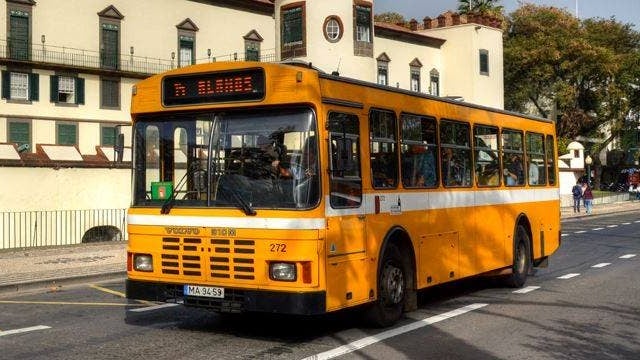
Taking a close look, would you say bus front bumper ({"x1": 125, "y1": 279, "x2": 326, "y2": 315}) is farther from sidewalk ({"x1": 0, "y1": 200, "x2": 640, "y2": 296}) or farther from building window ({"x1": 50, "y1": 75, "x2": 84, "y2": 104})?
building window ({"x1": 50, "y1": 75, "x2": 84, "y2": 104})

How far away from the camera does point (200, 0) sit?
152 feet

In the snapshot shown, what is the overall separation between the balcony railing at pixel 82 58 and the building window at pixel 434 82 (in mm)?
18803

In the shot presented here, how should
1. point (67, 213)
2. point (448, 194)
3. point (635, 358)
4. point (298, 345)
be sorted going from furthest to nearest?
1. point (67, 213)
2. point (448, 194)
3. point (298, 345)
4. point (635, 358)

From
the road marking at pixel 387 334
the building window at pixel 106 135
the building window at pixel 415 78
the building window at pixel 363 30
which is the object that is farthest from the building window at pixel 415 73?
the road marking at pixel 387 334

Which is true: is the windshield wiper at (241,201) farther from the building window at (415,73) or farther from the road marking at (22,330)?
the building window at (415,73)

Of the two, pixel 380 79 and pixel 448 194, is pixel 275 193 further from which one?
pixel 380 79

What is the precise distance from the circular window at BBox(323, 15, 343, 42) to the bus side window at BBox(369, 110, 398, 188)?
3310 centimetres

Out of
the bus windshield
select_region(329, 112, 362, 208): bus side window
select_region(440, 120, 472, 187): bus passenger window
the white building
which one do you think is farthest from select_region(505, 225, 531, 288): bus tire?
the white building

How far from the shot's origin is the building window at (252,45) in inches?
1913

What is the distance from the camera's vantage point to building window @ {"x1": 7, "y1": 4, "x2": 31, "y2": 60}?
39719 millimetres

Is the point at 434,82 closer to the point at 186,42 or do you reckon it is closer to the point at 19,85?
the point at 186,42

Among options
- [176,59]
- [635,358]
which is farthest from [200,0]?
[635,358]

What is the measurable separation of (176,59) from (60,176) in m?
15.8

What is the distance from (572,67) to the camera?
217 ft
